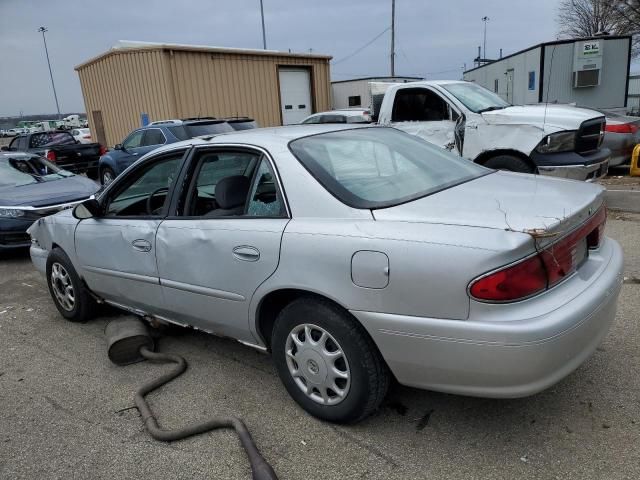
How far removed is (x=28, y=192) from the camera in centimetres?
749

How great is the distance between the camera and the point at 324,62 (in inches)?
847

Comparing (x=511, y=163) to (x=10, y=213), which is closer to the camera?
(x=511, y=163)

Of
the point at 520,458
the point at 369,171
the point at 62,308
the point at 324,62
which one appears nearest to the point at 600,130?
the point at 369,171

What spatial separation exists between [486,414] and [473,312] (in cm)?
93

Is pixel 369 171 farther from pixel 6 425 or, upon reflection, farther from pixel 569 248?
pixel 6 425

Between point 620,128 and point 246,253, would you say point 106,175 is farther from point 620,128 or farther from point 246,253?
point 246,253

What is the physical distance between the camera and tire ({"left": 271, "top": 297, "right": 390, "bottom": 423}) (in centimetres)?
257

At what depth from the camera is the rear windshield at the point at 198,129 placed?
35.1 ft

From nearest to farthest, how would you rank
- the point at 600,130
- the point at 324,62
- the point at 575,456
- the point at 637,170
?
the point at 575,456 < the point at 600,130 < the point at 637,170 < the point at 324,62

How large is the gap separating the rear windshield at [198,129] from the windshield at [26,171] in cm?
269

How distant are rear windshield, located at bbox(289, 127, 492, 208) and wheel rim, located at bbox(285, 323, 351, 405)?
0.71 m

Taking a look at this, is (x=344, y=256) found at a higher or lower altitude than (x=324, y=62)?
lower

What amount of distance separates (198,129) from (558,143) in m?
6.94

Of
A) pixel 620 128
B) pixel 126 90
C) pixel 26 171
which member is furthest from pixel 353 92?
pixel 26 171
